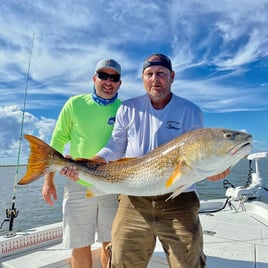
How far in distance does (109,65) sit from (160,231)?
5.44ft

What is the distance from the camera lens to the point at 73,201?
3084mm

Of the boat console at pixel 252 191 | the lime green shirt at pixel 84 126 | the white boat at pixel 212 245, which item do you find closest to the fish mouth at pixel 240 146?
the lime green shirt at pixel 84 126

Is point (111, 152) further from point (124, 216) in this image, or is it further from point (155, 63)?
point (155, 63)

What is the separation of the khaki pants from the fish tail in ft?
2.44

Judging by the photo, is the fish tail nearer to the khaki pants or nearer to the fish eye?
the khaki pants

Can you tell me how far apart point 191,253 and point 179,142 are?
2.75 feet

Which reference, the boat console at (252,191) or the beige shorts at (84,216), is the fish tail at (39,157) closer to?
the beige shorts at (84,216)

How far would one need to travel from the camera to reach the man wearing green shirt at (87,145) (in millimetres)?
3070

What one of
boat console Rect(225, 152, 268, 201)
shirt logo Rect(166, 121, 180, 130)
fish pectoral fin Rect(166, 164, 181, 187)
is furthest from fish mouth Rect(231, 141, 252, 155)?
boat console Rect(225, 152, 268, 201)

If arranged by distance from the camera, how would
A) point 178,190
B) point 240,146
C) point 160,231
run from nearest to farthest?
point 240,146 → point 178,190 → point 160,231

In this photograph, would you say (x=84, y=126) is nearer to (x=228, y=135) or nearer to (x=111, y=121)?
(x=111, y=121)

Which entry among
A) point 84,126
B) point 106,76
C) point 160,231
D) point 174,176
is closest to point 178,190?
point 174,176

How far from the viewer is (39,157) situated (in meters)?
2.59

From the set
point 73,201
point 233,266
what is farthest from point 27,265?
point 233,266
